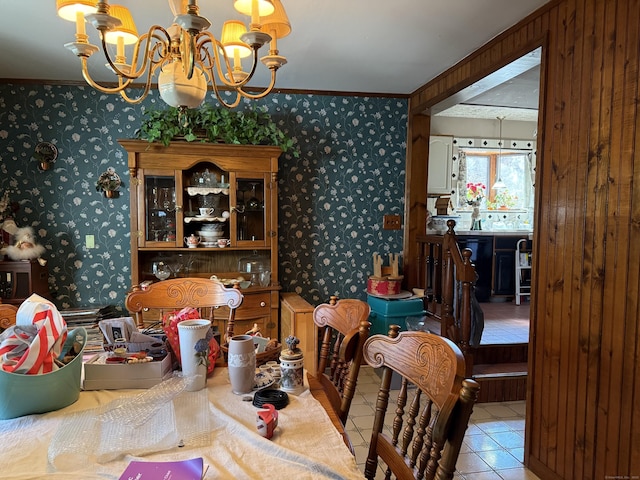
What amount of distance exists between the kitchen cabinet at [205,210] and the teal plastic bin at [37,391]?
79.4 inches

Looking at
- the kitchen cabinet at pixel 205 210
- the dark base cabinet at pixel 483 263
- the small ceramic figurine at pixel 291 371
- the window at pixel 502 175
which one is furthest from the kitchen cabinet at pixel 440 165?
the small ceramic figurine at pixel 291 371

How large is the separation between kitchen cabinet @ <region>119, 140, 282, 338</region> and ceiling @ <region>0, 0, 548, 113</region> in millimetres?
752

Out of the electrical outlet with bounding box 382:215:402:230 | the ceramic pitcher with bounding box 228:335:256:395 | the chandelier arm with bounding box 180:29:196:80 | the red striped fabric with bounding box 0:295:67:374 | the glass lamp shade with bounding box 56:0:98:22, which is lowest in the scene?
the ceramic pitcher with bounding box 228:335:256:395

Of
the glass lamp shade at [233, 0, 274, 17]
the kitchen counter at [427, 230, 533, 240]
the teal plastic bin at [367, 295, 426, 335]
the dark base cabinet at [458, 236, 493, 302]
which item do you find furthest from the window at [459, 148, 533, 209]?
the glass lamp shade at [233, 0, 274, 17]

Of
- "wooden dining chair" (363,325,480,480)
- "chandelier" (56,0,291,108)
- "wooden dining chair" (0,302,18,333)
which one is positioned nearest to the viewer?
"wooden dining chair" (363,325,480,480)

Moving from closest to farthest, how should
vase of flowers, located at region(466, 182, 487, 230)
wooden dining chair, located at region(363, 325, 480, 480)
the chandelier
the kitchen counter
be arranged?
wooden dining chair, located at region(363, 325, 480, 480) → the chandelier → the kitchen counter → vase of flowers, located at region(466, 182, 487, 230)

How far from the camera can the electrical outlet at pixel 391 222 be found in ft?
12.7

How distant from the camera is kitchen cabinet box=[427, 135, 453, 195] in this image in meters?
5.43

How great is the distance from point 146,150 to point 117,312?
1394 mm

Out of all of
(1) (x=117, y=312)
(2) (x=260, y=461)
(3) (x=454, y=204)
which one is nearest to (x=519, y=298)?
(3) (x=454, y=204)

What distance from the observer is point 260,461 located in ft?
3.04

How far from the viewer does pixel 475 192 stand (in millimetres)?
5859

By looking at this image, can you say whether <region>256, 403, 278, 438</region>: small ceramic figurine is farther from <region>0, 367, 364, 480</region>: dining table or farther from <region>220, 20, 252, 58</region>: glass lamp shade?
<region>220, 20, 252, 58</region>: glass lamp shade

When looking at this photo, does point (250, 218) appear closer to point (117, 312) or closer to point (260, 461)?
point (117, 312)
